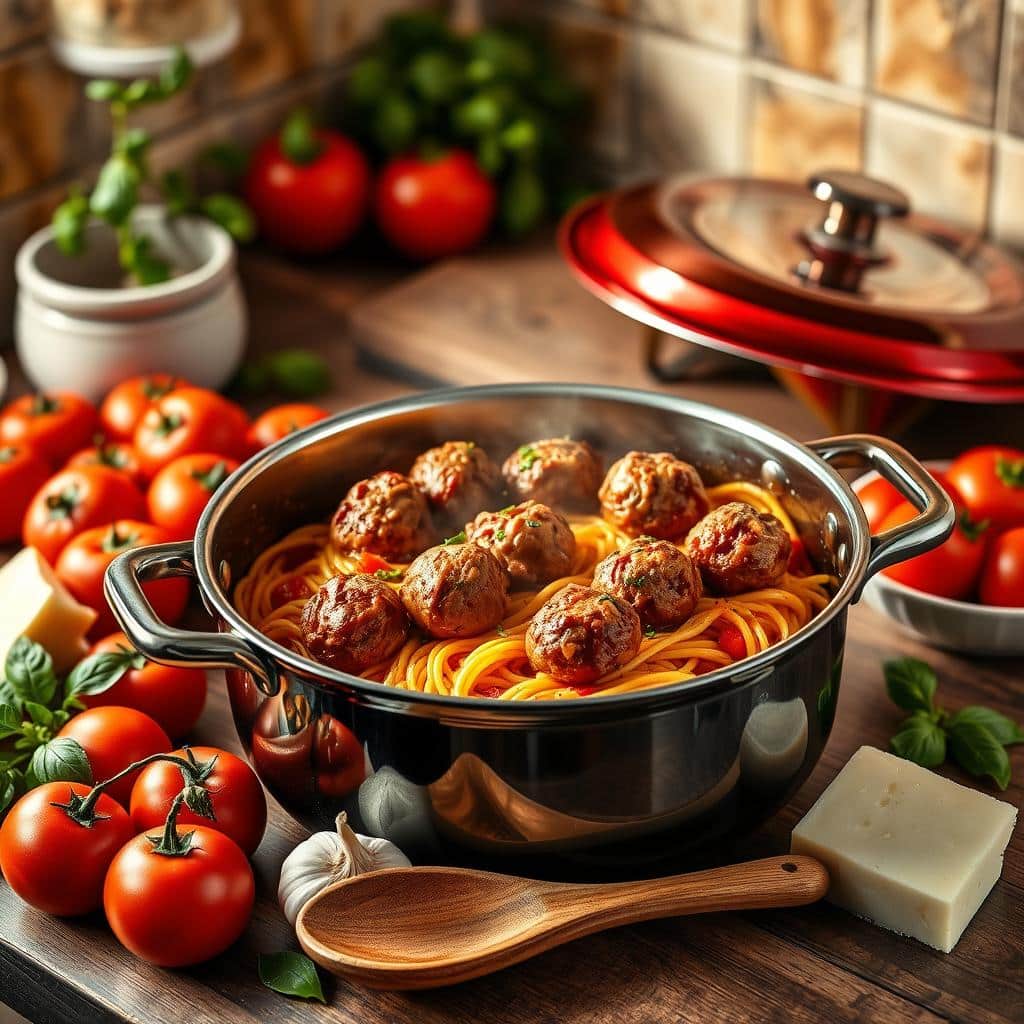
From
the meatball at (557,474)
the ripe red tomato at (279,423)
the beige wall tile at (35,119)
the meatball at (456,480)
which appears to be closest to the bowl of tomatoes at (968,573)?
the meatball at (557,474)

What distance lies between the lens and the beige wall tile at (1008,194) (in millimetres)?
2334

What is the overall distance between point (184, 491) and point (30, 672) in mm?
342

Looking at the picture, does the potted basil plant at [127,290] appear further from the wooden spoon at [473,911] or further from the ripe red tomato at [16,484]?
the wooden spoon at [473,911]

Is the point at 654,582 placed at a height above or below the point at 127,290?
above

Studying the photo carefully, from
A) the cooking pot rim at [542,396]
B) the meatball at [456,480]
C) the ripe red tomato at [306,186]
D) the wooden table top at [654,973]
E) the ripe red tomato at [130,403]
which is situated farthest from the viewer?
the ripe red tomato at [306,186]

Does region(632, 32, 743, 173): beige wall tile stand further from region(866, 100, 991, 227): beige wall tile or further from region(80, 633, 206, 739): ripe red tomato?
region(80, 633, 206, 739): ripe red tomato

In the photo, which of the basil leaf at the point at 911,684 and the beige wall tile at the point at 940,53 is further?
the beige wall tile at the point at 940,53

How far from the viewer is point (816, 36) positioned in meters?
2.49

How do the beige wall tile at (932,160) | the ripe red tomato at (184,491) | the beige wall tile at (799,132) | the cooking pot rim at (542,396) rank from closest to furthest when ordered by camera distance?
1. the cooking pot rim at (542,396)
2. the ripe red tomato at (184,491)
3. the beige wall tile at (932,160)
4. the beige wall tile at (799,132)

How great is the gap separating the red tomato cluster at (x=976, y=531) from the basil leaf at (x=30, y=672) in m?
0.92

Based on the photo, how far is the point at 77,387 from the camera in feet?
7.43

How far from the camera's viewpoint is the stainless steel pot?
1273 mm

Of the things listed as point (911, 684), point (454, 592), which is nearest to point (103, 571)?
point (454, 592)

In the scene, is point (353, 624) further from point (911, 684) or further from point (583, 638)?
point (911, 684)
